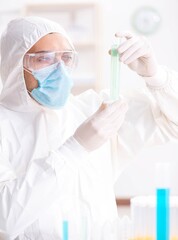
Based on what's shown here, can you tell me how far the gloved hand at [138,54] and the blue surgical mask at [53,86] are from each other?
9.2 inches

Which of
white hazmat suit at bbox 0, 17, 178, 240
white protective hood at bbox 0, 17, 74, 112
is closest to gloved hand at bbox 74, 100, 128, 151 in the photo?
white hazmat suit at bbox 0, 17, 178, 240

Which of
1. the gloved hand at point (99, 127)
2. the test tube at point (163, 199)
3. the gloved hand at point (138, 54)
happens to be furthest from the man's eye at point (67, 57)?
the test tube at point (163, 199)

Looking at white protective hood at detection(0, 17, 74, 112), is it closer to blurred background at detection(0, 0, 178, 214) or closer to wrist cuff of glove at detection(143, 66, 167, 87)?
wrist cuff of glove at detection(143, 66, 167, 87)

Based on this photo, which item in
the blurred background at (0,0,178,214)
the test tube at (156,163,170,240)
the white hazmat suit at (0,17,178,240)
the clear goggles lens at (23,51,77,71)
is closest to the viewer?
the test tube at (156,163,170,240)

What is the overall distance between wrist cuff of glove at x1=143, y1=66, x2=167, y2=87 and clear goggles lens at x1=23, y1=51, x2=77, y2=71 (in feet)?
0.88

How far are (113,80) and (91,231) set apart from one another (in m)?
0.43

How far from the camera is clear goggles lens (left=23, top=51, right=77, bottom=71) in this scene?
181 centimetres

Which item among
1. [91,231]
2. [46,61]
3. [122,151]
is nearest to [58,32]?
[46,61]

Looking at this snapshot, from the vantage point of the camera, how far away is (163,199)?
51.3 inches

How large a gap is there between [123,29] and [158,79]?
6.91 ft

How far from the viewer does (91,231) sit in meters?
1.48

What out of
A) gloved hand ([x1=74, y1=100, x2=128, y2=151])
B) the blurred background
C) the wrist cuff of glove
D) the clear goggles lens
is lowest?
the blurred background

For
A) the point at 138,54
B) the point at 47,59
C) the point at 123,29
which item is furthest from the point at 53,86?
the point at 123,29

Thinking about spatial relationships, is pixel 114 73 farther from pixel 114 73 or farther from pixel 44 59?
pixel 44 59
